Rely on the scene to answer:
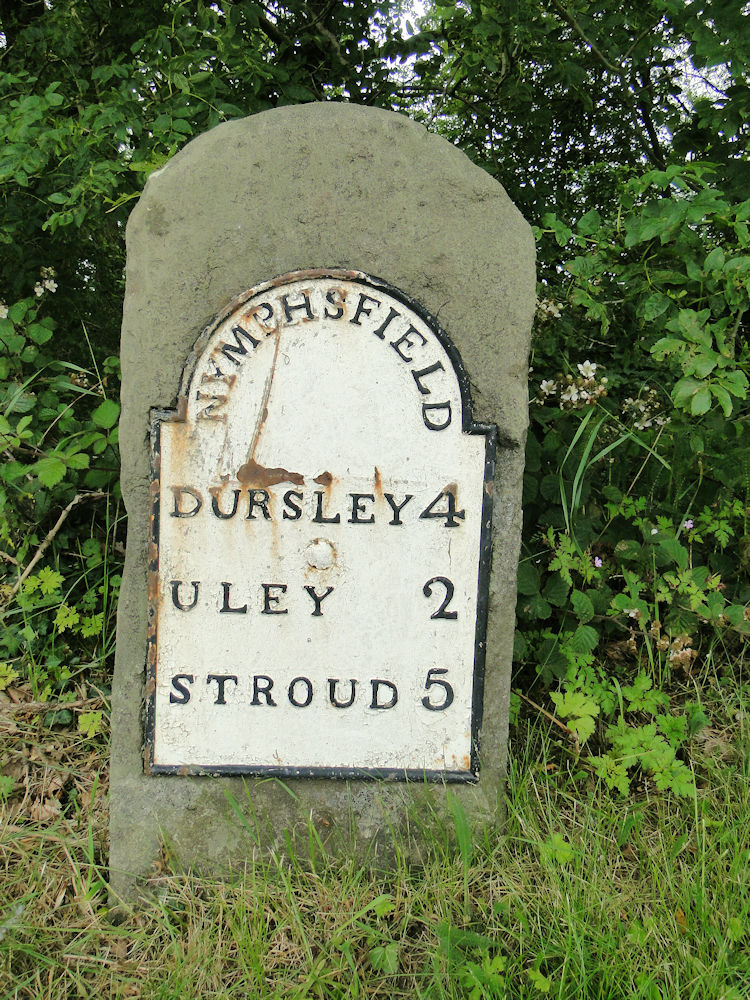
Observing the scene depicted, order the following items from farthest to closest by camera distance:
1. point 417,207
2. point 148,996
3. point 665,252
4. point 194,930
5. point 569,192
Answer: point 569,192, point 665,252, point 417,207, point 194,930, point 148,996

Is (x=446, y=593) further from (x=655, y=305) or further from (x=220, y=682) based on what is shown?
(x=655, y=305)

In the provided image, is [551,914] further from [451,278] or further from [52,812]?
[451,278]

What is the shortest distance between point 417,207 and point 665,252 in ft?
2.63

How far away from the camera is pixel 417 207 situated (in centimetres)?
179

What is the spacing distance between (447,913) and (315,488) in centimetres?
95

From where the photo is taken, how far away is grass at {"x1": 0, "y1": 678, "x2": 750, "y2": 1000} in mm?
1558

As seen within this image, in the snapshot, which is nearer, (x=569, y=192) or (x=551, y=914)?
(x=551, y=914)

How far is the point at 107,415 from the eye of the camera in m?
2.27

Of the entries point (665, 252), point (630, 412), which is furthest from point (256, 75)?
point (630, 412)

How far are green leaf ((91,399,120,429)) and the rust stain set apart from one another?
2.13 ft

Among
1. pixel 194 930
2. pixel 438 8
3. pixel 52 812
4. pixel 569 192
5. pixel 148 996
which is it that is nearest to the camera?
pixel 148 996

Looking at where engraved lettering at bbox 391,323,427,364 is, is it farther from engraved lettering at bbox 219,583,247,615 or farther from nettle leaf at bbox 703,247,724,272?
nettle leaf at bbox 703,247,724,272

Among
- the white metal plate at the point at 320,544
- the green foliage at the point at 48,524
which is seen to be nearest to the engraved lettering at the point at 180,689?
the white metal plate at the point at 320,544

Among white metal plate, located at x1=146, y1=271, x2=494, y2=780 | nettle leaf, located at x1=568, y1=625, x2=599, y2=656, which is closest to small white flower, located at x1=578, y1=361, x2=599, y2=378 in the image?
white metal plate, located at x1=146, y1=271, x2=494, y2=780
